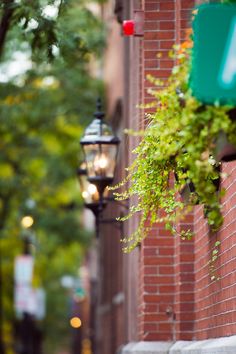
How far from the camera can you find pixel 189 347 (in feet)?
38.1

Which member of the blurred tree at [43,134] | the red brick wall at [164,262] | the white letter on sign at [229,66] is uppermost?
the blurred tree at [43,134]

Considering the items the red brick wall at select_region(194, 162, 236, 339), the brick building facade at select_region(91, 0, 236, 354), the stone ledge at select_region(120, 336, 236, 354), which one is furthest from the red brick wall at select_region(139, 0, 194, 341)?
the red brick wall at select_region(194, 162, 236, 339)

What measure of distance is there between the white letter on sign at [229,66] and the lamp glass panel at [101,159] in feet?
30.4

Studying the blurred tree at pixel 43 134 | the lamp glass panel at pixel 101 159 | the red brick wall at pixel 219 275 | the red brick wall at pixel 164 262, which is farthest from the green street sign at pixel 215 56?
the blurred tree at pixel 43 134

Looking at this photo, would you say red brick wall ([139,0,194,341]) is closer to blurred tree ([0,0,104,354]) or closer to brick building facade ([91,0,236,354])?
brick building facade ([91,0,236,354])

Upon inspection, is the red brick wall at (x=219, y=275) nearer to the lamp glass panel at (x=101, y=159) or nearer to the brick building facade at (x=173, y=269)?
the brick building facade at (x=173, y=269)

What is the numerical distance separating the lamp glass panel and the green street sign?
9.14m

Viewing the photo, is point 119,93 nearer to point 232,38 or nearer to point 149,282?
point 149,282

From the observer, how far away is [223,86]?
A: 6355mm

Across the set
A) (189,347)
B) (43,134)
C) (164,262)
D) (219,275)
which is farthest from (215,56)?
(43,134)

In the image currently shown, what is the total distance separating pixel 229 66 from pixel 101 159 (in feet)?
30.8

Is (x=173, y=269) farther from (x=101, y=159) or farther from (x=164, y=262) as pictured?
(x=101, y=159)

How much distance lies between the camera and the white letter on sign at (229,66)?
20.7ft

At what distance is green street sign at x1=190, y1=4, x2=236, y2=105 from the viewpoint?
20.8 ft
